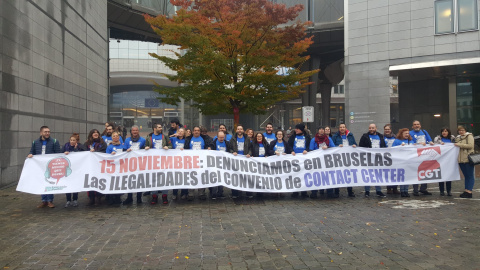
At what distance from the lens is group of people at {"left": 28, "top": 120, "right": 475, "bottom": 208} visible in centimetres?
906

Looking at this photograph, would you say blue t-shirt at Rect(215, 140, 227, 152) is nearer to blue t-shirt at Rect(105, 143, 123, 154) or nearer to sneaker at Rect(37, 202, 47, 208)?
blue t-shirt at Rect(105, 143, 123, 154)

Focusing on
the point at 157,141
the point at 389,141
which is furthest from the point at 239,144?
the point at 389,141

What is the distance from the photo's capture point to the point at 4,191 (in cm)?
1071

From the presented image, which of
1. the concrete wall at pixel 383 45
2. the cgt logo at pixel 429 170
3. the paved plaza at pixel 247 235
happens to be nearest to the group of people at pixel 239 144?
the cgt logo at pixel 429 170

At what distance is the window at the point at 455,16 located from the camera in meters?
21.3

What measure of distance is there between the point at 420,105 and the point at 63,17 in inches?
1053

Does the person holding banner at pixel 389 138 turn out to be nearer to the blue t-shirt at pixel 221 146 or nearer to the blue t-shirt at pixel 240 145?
the blue t-shirt at pixel 240 145

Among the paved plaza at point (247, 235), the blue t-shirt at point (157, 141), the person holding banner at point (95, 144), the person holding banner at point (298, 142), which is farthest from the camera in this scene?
the person holding banner at point (298, 142)

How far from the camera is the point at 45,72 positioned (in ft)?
45.4

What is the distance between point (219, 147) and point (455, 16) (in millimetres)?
18750

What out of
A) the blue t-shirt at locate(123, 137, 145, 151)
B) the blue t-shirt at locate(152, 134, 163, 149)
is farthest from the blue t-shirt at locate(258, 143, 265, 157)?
the blue t-shirt at locate(123, 137, 145, 151)

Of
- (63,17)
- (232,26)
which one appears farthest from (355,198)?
(63,17)

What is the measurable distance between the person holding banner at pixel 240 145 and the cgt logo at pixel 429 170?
14.5 feet

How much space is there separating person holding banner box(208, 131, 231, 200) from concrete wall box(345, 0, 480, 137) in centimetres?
1656
